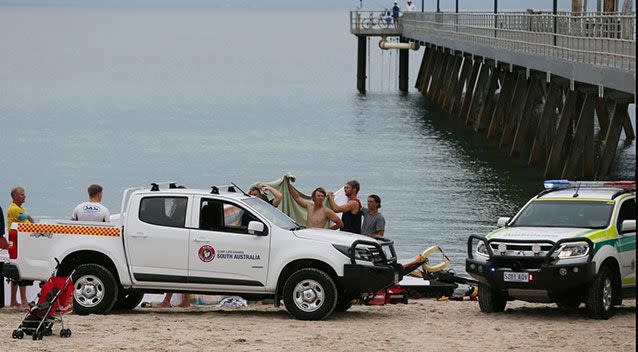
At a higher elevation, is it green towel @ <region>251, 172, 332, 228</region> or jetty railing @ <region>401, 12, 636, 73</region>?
jetty railing @ <region>401, 12, 636, 73</region>

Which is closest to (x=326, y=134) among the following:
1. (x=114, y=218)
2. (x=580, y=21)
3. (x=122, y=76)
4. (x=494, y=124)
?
(x=494, y=124)

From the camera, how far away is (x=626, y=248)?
55.4 ft

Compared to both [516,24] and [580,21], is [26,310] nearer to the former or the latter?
[580,21]

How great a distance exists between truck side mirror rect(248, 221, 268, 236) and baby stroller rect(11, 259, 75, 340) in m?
2.18

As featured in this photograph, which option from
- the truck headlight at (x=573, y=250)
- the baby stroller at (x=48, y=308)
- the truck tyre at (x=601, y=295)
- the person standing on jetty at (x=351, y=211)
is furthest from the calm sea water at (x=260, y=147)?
the baby stroller at (x=48, y=308)

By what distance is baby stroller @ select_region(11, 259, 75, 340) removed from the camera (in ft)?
48.6

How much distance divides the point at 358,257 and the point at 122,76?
10681 cm

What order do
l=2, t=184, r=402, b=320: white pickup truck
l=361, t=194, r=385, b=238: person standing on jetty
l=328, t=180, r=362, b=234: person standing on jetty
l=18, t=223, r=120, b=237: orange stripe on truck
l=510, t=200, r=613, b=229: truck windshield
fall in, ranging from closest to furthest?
l=2, t=184, r=402, b=320: white pickup truck → l=18, t=223, r=120, b=237: orange stripe on truck → l=510, t=200, r=613, b=229: truck windshield → l=361, t=194, r=385, b=238: person standing on jetty → l=328, t=180, r=362, b=234: person standing on jetty

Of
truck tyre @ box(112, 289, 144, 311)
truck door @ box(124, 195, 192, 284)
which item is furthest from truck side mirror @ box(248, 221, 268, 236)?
truck tyre @ box(112, 289, 144, 311)

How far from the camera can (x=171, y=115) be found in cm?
7756

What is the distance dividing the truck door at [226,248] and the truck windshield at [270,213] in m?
0.16

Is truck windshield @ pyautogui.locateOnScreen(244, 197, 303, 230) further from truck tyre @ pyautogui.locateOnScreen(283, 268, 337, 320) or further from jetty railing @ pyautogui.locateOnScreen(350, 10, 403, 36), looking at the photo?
jetty railing @ pyautogui.locateOnScreen(350, 10, 403, 36)

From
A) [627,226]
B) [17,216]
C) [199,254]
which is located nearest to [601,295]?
[627,226]

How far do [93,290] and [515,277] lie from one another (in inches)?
174
